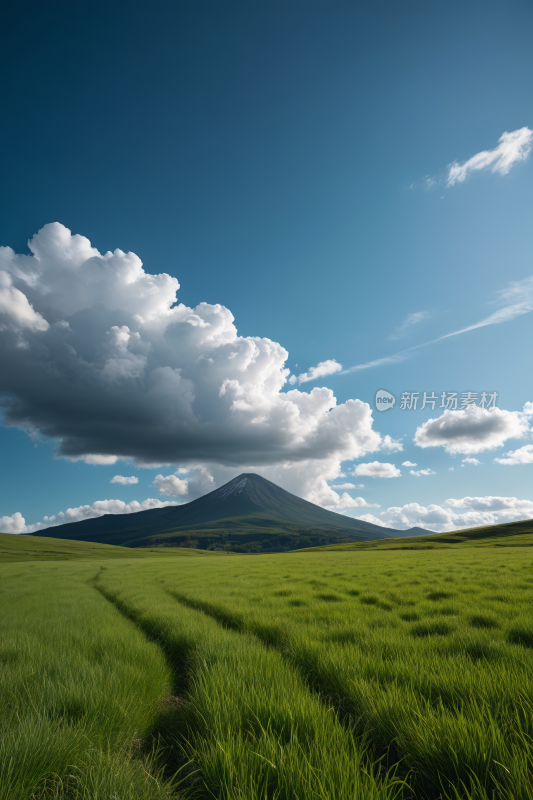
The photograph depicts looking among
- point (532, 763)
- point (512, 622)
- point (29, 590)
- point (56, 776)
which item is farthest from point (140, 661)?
point (29, 590)

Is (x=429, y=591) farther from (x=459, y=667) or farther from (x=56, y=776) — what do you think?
(x=56, y=776)

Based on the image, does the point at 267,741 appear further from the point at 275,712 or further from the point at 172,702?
the point at 172,702

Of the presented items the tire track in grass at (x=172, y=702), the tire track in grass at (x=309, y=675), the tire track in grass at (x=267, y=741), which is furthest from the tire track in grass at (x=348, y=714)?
the tire track in grass at (x=172, y=702)

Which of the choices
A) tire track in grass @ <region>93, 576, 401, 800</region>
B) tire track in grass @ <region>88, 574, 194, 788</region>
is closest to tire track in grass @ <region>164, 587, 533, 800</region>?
tire track in grass @ <region>93, 576, 401, 800</region>

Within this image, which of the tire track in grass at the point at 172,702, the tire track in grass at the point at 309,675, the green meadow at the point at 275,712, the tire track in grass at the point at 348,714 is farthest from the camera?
the tire track in grass at the point at 172,702

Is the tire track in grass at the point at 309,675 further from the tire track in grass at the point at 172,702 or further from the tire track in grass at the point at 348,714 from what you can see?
the tire track in grass at the point at 172,702

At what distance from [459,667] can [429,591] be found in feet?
27.9

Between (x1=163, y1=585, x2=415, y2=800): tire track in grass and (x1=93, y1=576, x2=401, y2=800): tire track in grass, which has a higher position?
(x1=93, y1=576, x2=401, y2=800): tire track in grass

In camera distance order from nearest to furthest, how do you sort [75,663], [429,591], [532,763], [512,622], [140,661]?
[532,763]
[75,663]
[140,661]
[512,622]
[429,591]

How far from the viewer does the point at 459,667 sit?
12.4 ft

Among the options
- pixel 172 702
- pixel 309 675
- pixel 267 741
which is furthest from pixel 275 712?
pixel 172 702

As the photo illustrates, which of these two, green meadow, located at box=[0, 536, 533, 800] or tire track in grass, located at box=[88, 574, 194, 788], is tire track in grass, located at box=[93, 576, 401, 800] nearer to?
green meadow, located at box=[0, 536, 533, 800]

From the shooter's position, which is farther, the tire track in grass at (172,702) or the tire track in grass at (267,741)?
the tire track in grass at (172,702)

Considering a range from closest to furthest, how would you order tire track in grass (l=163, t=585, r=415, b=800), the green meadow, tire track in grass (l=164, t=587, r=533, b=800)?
1. tire track in grass (l=164, t=587, r=533, b=800)
2. the green meadow
3. tire track in grass (l=163, t=585, r=415, b=800)
